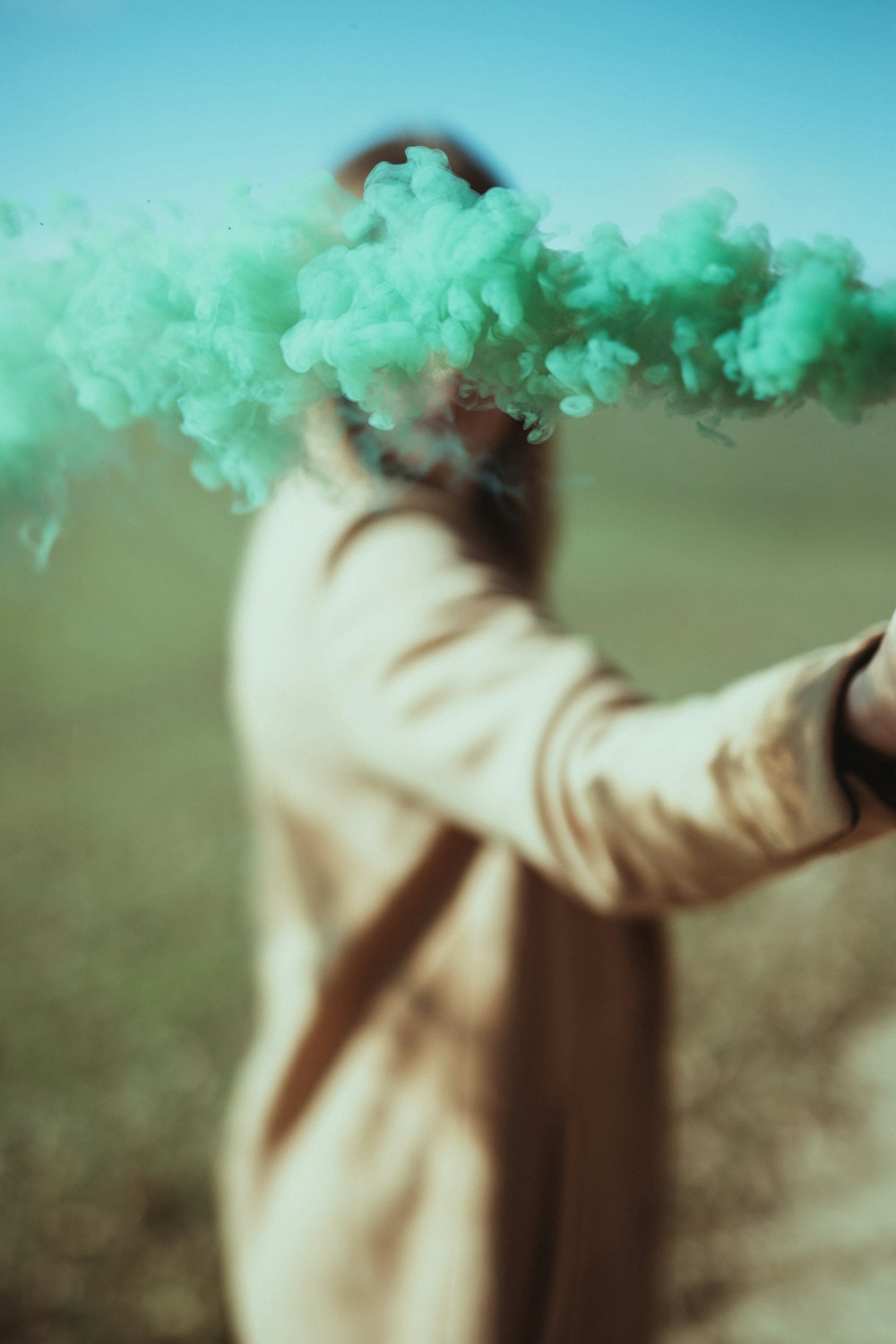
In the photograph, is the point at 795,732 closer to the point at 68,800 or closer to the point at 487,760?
the point at 487,760

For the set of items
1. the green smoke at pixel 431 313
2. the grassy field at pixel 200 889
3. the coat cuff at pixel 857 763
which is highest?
the green smoke at pixel 431 313

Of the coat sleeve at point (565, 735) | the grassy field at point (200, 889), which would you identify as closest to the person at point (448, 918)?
the coat sleeve at point (565, 735)

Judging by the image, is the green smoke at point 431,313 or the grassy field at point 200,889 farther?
the grassy field at point 200,889

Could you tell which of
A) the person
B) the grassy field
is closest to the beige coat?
the person

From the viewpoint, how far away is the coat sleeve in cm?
41

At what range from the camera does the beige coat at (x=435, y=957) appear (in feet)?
1.73

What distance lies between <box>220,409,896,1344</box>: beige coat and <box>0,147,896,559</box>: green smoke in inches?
6.4

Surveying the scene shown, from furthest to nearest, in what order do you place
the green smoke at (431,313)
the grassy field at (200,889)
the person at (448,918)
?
the grassy field at (200,889) < the person at (448,918) < the green smoke at (431,313)

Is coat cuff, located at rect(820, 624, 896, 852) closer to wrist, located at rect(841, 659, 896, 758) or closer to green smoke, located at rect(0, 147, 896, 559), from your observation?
wrist, located at rect(841, 659, 896, 758)

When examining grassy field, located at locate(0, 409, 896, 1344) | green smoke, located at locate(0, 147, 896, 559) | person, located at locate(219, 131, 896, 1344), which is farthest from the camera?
grassy field, located at locate(0, 409, 896, 1344)

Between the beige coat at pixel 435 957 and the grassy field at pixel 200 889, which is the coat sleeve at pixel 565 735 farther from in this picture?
the grassy field at pixel 200 889

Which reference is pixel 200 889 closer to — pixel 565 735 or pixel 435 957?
pixel 435 957

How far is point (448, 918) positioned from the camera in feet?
2.22

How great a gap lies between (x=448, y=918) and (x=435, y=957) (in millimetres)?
27
